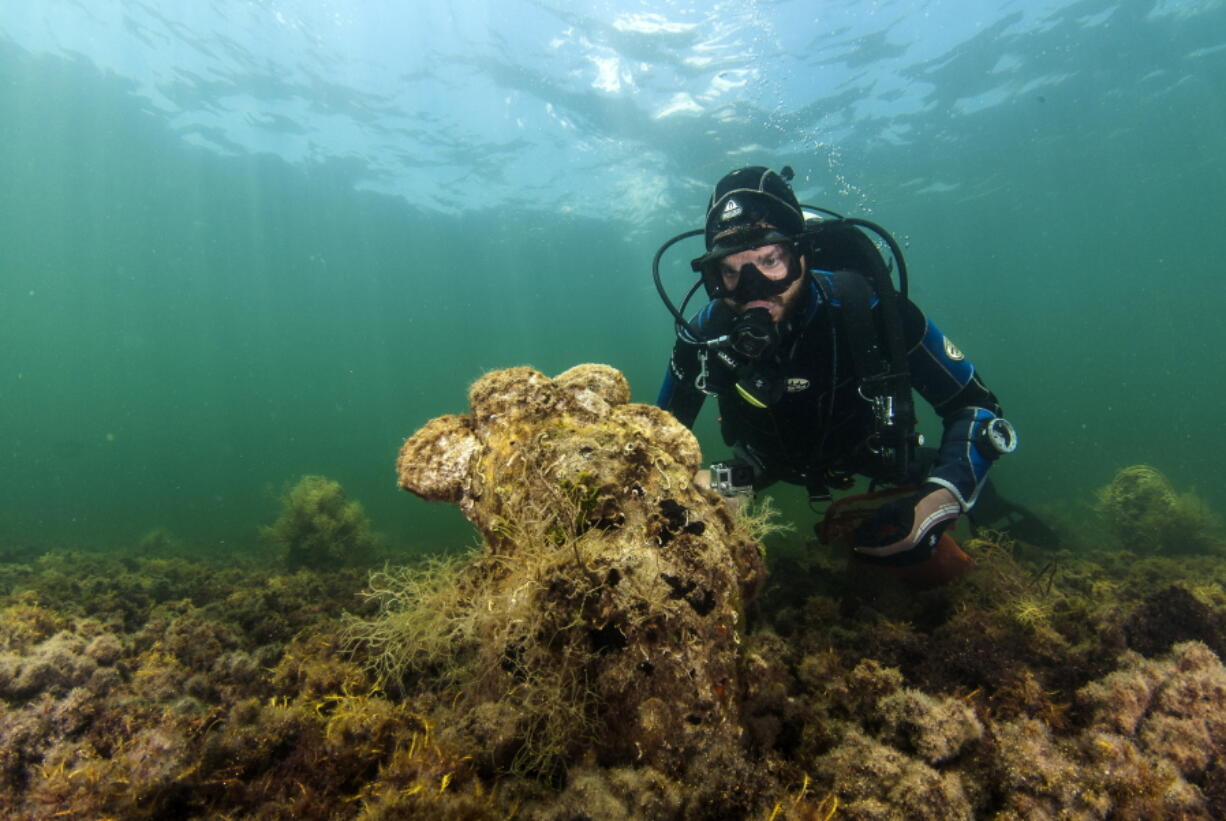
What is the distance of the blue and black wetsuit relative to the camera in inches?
179

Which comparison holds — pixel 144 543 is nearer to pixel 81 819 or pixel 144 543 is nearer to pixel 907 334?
pixel 81 819

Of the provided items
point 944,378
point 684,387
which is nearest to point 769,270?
point 684,387

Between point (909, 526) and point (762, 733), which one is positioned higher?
point (909, 526)

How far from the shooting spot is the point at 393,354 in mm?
102250

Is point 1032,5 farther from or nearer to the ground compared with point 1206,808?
farther from the ground

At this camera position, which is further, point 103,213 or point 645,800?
point 103,213

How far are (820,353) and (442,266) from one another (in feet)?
153

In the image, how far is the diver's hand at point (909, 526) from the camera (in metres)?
3.28

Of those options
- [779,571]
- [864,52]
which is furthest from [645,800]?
[864,52]

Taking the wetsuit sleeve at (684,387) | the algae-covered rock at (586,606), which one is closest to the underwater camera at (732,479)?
the algae-covered rock at (586,606)

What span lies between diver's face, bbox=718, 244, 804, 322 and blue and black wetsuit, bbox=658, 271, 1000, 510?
13 centimetres

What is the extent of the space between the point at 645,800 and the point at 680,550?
0.88m

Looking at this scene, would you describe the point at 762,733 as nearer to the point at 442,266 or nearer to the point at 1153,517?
A: the point at 1153,517

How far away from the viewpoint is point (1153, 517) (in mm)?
8164
